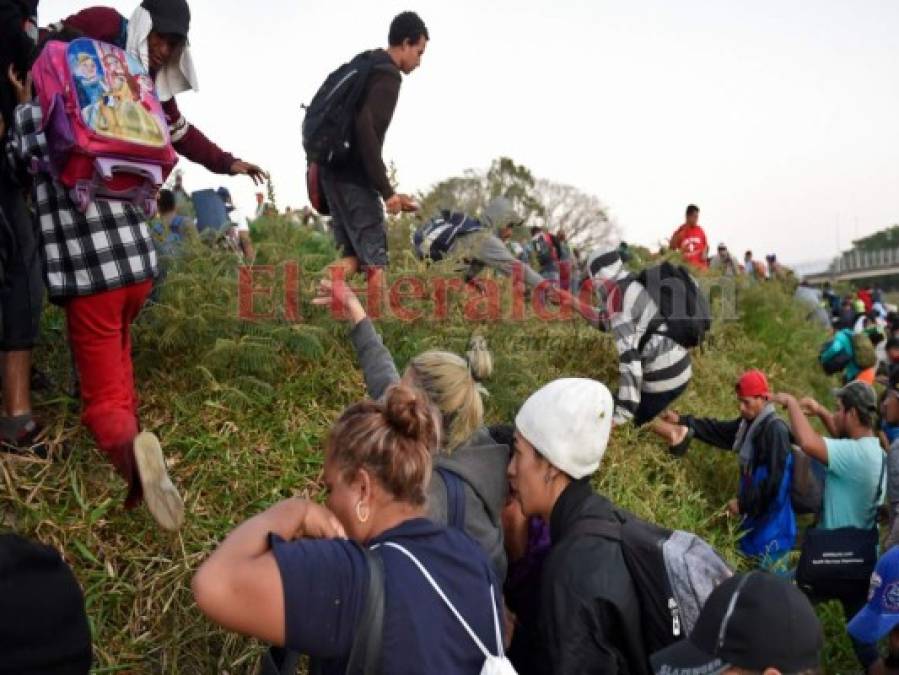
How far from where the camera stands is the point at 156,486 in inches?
108

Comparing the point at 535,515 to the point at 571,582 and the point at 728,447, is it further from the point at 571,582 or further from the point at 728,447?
the point at 728,447

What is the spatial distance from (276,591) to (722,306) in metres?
9.39

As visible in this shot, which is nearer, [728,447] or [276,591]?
[276,591]

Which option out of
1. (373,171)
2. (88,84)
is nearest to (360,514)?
(88,84)

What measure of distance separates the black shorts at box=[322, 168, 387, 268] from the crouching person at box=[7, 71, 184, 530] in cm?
212

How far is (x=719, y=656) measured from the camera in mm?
1906

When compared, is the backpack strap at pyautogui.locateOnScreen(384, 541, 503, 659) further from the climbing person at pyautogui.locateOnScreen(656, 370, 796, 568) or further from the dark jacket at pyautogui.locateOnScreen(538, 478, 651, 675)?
the climbing person at pyautogui.locateOnScreen(656, 370, 796, 568)

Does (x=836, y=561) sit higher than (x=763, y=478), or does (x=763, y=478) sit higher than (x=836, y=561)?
(x=763, y=478)

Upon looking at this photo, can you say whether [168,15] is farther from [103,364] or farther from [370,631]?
[370,631]

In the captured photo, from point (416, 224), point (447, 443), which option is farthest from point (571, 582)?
point (416, 224)

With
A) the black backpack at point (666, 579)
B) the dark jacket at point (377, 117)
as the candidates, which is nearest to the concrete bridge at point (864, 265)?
the dark jacket at point (377, 117)

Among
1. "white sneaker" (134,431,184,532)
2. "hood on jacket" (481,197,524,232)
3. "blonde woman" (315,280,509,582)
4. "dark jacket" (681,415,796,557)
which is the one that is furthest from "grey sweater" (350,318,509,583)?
"hood on jacket" (481,197,524,232)

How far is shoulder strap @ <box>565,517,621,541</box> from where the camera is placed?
2.47 m

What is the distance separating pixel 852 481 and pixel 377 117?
356 centimetres
